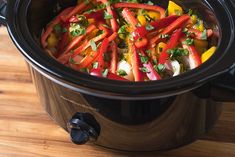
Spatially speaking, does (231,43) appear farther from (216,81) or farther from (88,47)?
(88,47)

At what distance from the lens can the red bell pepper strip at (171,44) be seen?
0.91 metres

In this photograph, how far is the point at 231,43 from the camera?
0.83 meters

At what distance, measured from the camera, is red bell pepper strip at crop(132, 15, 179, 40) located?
37.4 inches

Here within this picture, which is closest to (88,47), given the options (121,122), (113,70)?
(113,70)

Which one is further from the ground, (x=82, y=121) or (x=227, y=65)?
(x=227, y=65)

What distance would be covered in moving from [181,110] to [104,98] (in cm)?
15

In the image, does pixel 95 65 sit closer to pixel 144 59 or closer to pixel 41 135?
pixel 144 59

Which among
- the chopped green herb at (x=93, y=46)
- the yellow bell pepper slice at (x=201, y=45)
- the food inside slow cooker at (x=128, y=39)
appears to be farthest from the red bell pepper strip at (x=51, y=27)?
the yellow bell pepper slice at (x=201, y=45)

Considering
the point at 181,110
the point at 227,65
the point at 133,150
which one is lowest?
the point at 133,150

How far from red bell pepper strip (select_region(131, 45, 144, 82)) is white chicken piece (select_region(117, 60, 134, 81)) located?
1 cm

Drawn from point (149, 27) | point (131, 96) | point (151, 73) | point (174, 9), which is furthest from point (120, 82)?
point (174, 9)

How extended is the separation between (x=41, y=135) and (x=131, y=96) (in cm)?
32

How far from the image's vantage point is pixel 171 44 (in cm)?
94

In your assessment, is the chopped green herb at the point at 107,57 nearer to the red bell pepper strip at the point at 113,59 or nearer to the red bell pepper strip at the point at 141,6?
the red bell pepper strip at the point at 113,59
